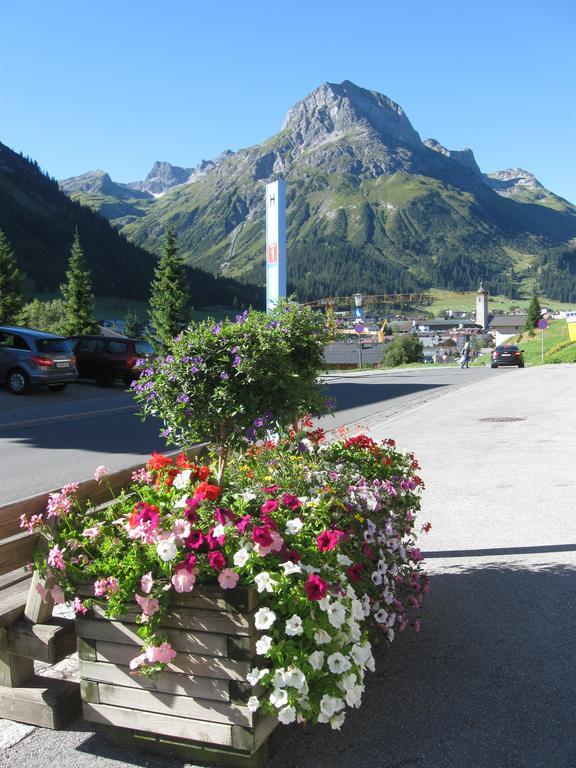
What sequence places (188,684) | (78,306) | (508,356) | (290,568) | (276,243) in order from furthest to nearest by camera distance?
(78,306) < (508,356) < (276,243) < (188,684) < (290,568)

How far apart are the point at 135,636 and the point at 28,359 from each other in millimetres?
20093

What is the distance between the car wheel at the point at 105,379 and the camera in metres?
26.6

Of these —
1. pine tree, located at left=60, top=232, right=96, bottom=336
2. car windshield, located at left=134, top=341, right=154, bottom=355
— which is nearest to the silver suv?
car windshield, located at left=134, top=341, right=154, bottom=355

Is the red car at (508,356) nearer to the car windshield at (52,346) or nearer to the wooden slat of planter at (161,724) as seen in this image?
the car windshield at (52,346)

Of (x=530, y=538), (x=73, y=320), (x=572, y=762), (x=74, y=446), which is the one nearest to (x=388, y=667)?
(x=572, y=762)

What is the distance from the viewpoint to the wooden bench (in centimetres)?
316

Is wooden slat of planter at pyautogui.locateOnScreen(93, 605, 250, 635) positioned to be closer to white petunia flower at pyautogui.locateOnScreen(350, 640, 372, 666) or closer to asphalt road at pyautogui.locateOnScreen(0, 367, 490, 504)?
white petunia flower at pyautogui.locateOnScreen(350, 640, 372, 666)

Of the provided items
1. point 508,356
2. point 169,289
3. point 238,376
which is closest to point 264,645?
point 238,376

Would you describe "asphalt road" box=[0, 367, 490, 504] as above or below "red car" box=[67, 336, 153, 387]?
below

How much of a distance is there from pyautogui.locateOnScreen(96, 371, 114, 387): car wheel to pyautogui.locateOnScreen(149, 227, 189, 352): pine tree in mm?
24670

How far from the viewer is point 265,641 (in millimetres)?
2709

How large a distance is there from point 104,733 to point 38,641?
1.64ft

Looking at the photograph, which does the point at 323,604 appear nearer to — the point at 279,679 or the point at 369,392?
the point at 279,679

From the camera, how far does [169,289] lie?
171ft
